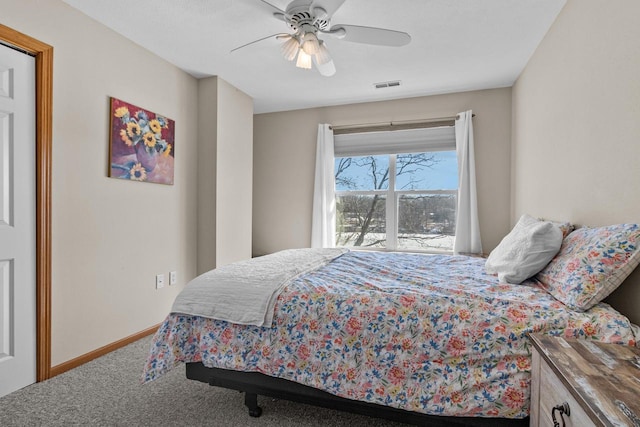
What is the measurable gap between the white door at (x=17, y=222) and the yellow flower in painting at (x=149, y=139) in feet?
2.59

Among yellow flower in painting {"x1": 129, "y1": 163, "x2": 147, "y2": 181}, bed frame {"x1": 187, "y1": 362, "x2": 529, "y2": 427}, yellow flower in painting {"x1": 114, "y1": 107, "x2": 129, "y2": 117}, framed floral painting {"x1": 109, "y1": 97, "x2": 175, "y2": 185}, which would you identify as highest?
yellow flower in painting {"x1": 114, "y1": 107, "x2": 129, "y2": 117}

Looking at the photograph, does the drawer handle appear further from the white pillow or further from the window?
the window

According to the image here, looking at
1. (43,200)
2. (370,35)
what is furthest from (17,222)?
(370,35)

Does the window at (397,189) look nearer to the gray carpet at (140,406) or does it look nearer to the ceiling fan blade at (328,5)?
the ceiling fan blade at (328,5)

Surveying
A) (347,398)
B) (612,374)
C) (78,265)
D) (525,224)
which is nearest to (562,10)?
(525,224)

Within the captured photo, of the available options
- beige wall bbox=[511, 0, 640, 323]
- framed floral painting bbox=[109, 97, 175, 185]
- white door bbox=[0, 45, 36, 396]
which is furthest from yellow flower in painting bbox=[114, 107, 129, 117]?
beige wall bbox=[511, 0, 640, 323]

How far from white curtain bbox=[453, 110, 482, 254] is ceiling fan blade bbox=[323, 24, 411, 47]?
1.78 m

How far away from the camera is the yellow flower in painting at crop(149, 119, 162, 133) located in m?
2.76

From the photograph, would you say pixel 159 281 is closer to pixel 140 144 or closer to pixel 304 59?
pixel 140 144

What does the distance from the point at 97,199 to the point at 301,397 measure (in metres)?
1.97

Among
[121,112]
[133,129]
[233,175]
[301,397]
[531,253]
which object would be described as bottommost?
[301,397]

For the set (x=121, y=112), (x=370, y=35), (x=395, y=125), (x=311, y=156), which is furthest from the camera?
(x=311, y=156)

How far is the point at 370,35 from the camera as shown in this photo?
2.01 metres

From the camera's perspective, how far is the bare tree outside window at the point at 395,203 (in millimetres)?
3783
